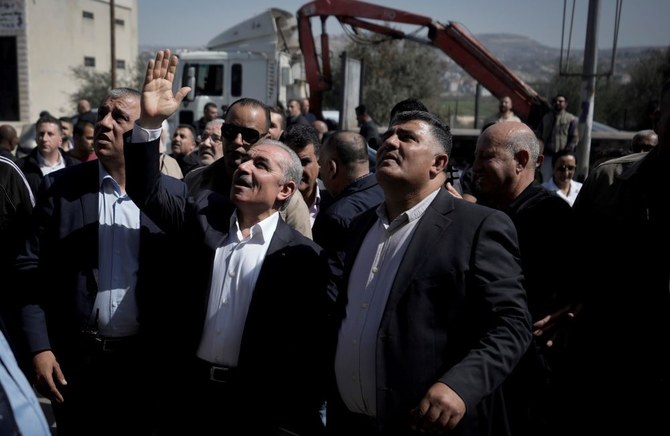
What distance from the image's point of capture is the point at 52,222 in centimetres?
265

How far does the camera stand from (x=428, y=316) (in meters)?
2.05

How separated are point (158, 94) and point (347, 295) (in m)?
1.12

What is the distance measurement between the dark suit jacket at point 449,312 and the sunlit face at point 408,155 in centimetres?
26

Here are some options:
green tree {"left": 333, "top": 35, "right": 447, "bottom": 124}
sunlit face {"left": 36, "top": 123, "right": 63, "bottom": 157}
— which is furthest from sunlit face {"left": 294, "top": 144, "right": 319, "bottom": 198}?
green tree {"left": 333, "top": 35, "right": 447, "bottom": 124}

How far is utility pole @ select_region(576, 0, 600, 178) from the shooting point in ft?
23.3

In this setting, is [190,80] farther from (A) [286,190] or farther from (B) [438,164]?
(B) [438,164]

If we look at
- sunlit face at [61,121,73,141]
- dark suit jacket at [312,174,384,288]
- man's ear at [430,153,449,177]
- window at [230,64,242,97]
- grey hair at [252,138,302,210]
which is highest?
window at [230,64,242,97]

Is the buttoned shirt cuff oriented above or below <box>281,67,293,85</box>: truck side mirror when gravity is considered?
below

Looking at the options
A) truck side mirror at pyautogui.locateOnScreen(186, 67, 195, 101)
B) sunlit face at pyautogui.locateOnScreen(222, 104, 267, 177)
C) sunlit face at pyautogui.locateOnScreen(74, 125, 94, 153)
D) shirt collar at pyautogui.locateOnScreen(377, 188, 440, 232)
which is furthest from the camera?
truck side mirror at pyautogui.locateOnScreen(186, 67, 195, 101)

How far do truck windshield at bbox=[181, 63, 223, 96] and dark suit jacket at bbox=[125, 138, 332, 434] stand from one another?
1137 centimetres

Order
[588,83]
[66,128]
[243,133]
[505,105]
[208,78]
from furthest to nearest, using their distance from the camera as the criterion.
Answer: [208,78] < [505,105] < [66,128] < [588,83] < [243,133]

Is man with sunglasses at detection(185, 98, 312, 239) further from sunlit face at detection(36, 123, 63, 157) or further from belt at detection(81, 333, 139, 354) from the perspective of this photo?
sunlit face at detection(36, 123, 63, 157)

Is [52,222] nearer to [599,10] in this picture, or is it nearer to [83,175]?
[83,175]

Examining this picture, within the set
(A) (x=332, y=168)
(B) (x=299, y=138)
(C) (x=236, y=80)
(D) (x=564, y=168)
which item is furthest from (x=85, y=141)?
(C) (x=236, y=80)
